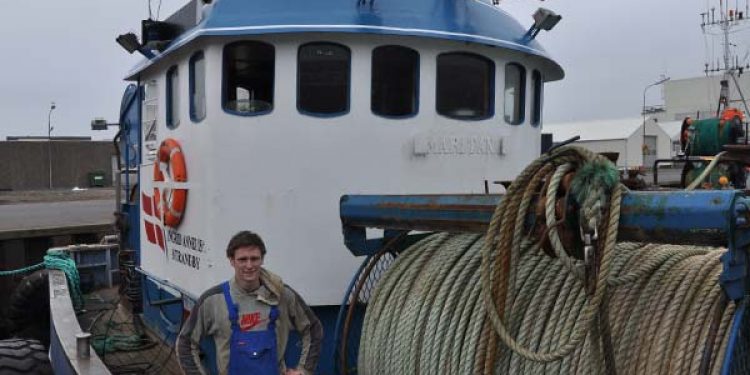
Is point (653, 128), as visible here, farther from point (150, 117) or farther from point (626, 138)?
point (150, 117)

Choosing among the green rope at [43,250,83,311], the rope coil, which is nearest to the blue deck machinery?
the rope coil

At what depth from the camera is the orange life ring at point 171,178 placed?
580cm

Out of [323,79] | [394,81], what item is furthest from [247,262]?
[394,81]

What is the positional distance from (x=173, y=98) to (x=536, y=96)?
337cm

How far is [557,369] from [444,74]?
3.10 meters

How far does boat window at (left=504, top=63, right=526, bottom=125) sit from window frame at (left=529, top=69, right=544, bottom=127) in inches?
9.2

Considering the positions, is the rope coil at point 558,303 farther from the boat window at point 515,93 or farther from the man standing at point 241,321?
the boat window at point 515,93

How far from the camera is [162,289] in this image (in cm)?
695

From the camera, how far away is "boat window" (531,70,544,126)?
21.4 ft

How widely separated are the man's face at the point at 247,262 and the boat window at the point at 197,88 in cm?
238

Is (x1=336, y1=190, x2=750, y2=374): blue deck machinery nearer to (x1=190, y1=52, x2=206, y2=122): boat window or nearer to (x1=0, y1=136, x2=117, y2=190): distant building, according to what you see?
(x1=190, y1=52, x2=206, y2=122): boat window

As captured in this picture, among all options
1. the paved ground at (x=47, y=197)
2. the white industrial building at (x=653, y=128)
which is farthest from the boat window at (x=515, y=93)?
the white industrial building at (x=653, y=128)

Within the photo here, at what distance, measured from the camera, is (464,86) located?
585 cm

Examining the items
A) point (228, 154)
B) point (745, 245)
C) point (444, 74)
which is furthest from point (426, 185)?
point (745, 245)
